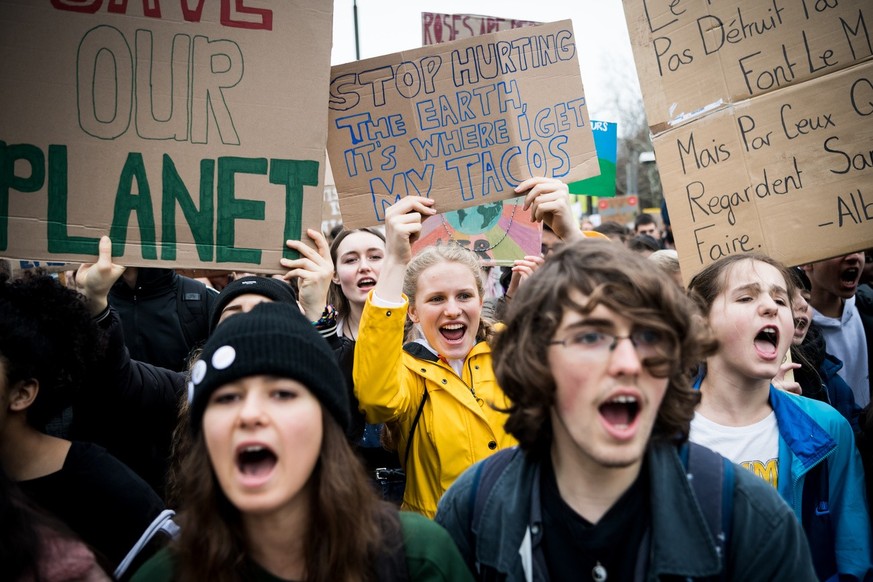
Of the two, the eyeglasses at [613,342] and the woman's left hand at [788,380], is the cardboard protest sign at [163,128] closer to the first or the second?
the eyeglasses at [613,342]

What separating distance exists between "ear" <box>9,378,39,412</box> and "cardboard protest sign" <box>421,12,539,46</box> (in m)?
3.98

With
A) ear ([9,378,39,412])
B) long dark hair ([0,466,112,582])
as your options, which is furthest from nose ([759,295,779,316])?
ear ([9,378,39,412])

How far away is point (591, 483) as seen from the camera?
1844mm

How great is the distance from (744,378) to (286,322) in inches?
70.5

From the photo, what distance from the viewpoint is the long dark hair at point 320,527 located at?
5.93 feet

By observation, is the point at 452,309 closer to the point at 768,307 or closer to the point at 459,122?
the point at 459,122

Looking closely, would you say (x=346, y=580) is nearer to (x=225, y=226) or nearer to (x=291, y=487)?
(x=291, y=487)

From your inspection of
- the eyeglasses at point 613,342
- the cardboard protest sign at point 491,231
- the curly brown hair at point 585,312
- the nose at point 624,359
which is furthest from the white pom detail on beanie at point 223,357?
the cardboard protest sign at point 491,231

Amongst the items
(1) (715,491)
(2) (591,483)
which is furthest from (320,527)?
(1) (715,491)

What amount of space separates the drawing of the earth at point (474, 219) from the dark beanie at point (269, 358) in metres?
2.69

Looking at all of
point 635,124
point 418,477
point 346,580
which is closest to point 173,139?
point 418,477

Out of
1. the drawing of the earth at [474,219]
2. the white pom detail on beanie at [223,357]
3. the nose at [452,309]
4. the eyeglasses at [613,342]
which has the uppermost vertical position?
the drawing of the earth at [474,219]

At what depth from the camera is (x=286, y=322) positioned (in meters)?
1.93

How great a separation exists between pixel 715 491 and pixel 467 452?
1.21m
